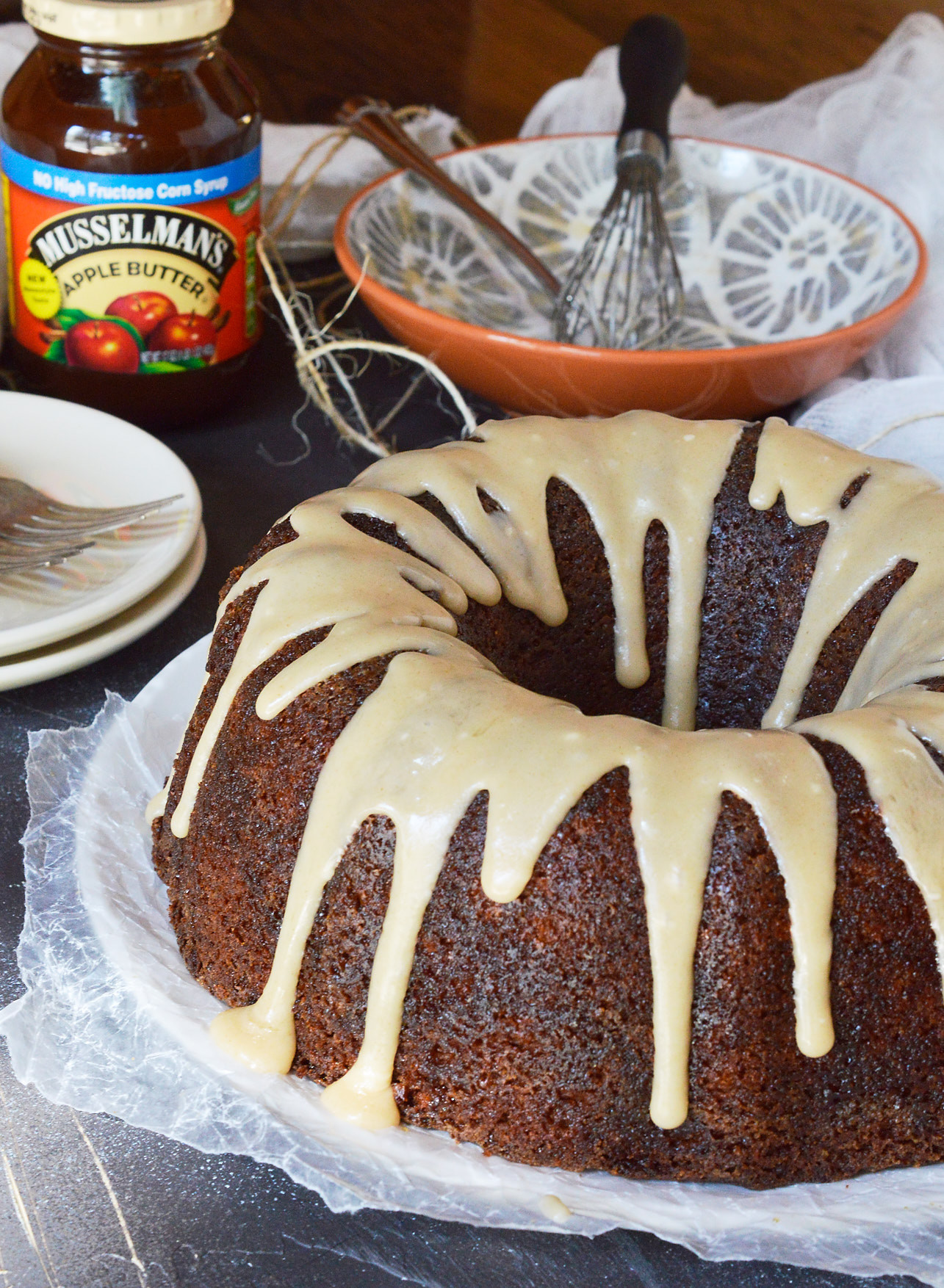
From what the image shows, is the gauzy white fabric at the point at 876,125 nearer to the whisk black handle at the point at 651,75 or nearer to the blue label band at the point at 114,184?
the whisk black handle at the point at 651,75

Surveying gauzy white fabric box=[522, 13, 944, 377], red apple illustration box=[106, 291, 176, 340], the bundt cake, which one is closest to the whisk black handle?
gauzy white fabric box=[522, 13, 944, 377]

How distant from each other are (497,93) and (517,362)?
1.15 meters

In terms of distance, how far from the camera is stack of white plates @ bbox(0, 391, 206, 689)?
3.27 feet

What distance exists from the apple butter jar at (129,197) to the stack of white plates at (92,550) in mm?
71

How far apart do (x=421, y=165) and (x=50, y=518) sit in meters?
0.57

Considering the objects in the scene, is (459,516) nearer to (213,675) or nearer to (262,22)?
(213,675)

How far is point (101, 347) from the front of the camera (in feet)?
4.08

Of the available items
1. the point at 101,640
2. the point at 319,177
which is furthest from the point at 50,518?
the point at 319,177

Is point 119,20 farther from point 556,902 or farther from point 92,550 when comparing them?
point 556,902

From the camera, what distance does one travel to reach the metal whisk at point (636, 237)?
4.54 ft

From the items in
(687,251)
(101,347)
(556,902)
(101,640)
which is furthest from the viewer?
(687,251)

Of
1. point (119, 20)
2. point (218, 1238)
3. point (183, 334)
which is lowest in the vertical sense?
point (218, 1238)

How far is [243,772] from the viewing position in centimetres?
75

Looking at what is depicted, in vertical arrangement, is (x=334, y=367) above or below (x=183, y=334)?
below
